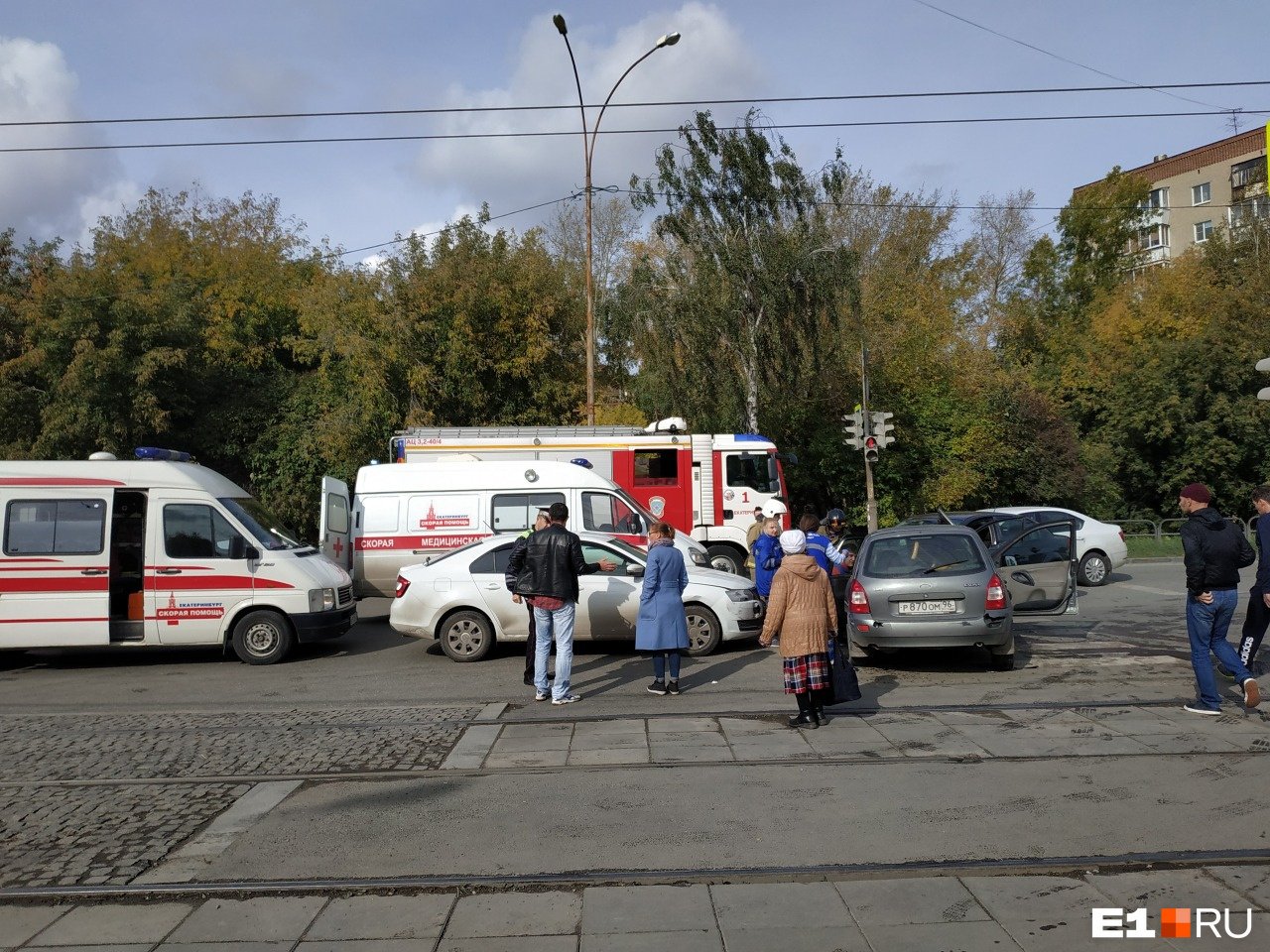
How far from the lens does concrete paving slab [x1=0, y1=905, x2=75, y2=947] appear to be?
4430mm

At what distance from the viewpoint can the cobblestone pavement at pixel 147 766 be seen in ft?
18.2

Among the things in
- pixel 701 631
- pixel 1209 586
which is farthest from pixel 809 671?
pixel 701 631

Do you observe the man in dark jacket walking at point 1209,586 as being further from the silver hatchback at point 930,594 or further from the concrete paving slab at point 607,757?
the concrete paving slab at point 607,757

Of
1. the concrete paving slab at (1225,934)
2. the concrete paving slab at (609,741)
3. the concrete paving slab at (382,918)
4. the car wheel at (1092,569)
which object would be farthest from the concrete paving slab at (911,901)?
the car wheel at (1092,569)

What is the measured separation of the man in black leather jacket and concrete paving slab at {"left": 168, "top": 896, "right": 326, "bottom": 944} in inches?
176

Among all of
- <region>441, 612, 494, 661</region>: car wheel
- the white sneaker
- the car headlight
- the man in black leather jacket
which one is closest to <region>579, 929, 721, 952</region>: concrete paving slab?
the man in black leather jacket

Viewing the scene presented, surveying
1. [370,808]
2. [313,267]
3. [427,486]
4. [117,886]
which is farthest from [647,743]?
[313,267]

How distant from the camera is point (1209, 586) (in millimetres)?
7973

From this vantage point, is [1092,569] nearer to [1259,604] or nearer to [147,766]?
[1259,604]

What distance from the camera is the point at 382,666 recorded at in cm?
1209

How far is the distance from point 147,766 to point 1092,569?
1688 cm

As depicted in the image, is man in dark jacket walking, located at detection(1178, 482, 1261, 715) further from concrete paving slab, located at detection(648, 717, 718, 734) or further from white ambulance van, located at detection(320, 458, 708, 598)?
white ambulance van, located at detection(320, 458, 708, 598)

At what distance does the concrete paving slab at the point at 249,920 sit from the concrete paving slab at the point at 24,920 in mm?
616

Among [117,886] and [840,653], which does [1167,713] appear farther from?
[117,886]
